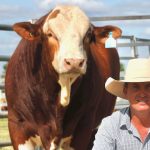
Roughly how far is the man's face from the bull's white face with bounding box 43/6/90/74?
1.33 metres

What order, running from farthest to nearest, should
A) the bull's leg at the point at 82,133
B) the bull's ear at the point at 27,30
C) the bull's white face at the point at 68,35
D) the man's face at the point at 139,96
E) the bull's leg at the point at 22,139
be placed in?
1. the bull's leg at the point at 82,133
2. the bull's leg at the point at 22,139
3. the bull's ear at the point at 27,30
4. the bull's white face at the point at 68,35
5. the man's face at the point at 139,96

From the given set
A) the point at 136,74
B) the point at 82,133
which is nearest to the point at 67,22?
the point at 82,133

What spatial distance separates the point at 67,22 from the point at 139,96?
2095 millimetres

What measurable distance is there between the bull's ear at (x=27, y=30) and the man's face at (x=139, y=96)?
6.95ft

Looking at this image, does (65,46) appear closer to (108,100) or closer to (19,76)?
(19,76)

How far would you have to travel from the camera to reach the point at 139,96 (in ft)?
11.8

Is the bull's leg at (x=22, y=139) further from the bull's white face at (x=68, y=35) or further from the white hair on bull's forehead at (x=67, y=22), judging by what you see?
the white hair on bull's forehead at (x=67, y=22)

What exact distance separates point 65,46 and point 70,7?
2.67ft

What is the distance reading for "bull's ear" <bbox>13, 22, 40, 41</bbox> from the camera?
5.62 metres

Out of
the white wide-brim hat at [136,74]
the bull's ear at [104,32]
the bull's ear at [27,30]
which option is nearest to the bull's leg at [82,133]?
the bull's ear at [104,32]

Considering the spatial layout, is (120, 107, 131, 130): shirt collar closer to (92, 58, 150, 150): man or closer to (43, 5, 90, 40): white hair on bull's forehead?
Result: (92, 58, 150, 150): man

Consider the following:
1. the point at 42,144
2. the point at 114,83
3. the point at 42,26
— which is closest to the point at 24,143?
the point at 42,144

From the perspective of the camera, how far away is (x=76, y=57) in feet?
16.3

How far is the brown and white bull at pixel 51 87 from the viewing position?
5516mm
